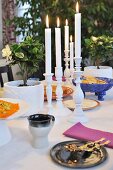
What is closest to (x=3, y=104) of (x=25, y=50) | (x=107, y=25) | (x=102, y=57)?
(x=25, y=50)

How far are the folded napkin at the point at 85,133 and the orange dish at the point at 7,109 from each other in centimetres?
22

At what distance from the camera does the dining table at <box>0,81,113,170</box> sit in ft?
2.73

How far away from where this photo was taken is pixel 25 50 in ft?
4.04

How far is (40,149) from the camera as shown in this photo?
0.95 meters

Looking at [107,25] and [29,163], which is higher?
[107,25]

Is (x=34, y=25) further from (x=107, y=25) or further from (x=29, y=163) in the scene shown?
(x=29, y=163)

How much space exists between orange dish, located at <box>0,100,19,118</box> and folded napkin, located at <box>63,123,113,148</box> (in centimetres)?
22

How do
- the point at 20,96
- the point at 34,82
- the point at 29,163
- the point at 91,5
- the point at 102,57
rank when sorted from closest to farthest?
the point at 29,163 < the point at 20,96 < the point at 34,82 < the point at 102,57 < the point at 91,5

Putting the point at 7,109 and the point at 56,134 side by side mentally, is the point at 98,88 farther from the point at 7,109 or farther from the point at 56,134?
the point at 7,109

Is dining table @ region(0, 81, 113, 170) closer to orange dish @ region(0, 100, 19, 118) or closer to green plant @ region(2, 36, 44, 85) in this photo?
orange dish @ region(0, 100, 19, 118)

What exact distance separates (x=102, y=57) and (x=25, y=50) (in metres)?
0.77

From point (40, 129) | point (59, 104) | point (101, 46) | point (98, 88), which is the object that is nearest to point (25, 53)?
point (59, 104)

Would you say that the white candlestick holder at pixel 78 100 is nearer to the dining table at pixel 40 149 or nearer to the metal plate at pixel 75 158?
the dining table at pixel 40 149

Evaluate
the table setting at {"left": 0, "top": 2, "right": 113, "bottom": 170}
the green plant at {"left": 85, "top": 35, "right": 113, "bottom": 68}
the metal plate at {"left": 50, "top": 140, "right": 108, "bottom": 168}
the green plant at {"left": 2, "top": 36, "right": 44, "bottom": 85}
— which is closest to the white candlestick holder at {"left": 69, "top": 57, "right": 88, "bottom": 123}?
the table setting at {"left": 0, "top": 2, "right": 113, "bottom": 170}
